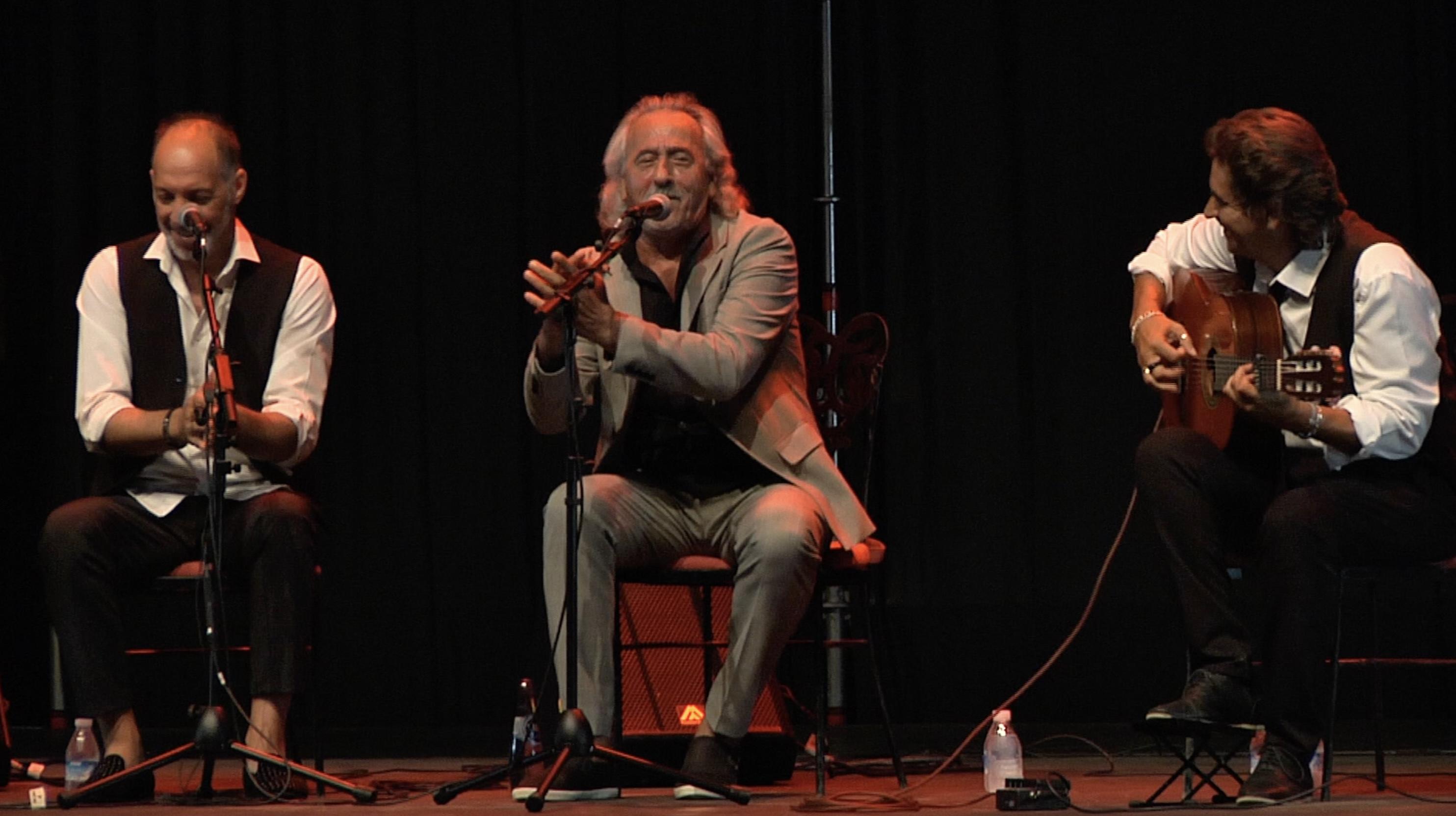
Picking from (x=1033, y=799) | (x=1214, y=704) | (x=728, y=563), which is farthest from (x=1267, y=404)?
(x=728, y=563)

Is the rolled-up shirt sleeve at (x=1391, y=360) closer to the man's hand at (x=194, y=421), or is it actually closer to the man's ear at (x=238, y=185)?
the man's hand at (x=194, y=421)

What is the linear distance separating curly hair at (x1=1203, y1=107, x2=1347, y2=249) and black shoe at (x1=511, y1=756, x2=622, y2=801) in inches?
61.9

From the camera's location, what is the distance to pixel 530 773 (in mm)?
3613

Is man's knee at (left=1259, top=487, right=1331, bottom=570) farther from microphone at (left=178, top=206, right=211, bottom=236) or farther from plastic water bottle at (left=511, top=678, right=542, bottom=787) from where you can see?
microphone at (left=178, top=206, right=211, bottom=236)

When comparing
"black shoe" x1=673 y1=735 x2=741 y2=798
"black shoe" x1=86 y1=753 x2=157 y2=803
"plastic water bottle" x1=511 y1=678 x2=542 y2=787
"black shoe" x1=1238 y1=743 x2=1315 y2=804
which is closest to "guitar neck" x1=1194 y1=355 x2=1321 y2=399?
"black shoe" x1=1238 y1=743 x2=1315 y2=804

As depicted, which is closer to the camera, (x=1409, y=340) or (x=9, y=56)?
(x=1409, y=340)

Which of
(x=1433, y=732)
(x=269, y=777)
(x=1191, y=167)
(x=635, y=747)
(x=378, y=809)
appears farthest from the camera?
(x=1191, y=167)

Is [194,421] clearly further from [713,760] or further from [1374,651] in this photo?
[1374,651]

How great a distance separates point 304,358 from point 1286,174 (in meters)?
1.98

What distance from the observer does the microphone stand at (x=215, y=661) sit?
3.19 m

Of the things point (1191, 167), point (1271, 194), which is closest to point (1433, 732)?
point (1191, 167)

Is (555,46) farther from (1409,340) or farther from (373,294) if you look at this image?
(1409,340)

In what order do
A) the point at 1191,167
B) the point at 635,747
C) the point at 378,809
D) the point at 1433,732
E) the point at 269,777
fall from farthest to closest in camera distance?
the point at 1191,167, the point at 1433,732, the point at 635,747, the point at 269,777, the point at 378,809

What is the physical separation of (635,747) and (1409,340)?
5.54 ft
